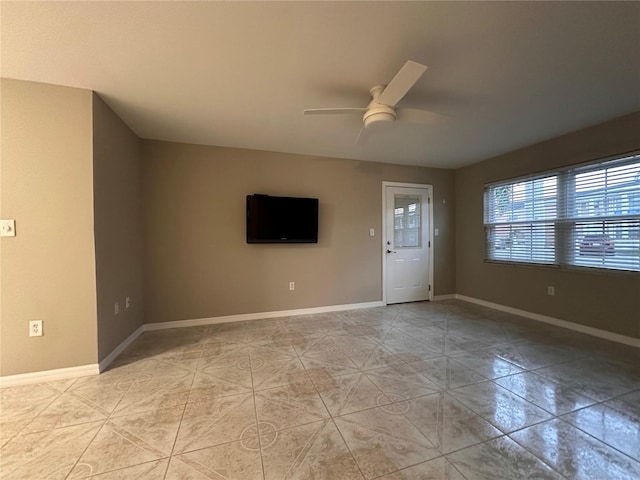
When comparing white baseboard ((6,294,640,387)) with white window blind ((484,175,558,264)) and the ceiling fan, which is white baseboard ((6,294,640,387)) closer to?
white window blind ((484,175,558,264))

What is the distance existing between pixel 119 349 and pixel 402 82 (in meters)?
3.48

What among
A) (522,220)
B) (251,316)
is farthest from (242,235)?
(522,220)

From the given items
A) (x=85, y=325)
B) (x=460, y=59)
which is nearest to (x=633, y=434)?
(x=460, y=59)

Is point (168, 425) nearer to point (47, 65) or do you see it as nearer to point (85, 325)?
point (85, 325)

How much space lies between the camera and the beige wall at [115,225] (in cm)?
217

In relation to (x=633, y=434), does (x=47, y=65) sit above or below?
above

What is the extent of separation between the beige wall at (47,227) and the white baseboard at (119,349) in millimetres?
129

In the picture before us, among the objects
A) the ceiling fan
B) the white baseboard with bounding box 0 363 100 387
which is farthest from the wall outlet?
the ceiling fan

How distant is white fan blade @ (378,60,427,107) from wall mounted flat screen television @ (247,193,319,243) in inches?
74.7

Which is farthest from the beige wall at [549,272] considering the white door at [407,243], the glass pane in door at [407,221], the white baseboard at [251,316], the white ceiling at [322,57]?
the white baseboard at [251,316]

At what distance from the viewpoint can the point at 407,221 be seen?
4.31m

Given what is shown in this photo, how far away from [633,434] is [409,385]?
1209mm

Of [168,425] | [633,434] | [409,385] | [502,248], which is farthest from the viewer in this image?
[502,248]

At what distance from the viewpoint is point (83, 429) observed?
4.88 ft
